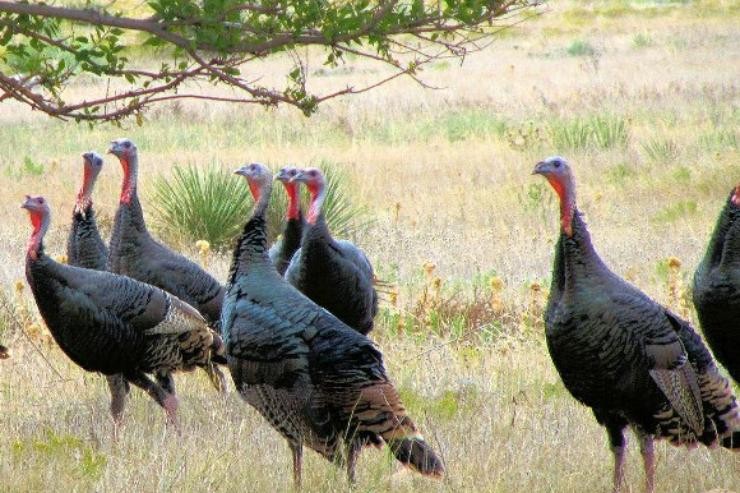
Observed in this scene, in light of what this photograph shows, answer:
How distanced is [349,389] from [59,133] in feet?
50.6

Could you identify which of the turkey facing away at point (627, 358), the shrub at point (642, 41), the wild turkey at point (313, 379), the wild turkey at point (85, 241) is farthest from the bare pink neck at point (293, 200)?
the shrub at point (642, 41)

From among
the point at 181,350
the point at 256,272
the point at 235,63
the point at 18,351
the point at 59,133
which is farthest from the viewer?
the point at 59,133

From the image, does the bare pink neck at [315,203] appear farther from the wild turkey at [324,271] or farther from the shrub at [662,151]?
the shrub at [662,151]

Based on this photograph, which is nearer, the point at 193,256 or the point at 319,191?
the point at 319,191

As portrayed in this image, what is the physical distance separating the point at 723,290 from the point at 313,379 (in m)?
1.84

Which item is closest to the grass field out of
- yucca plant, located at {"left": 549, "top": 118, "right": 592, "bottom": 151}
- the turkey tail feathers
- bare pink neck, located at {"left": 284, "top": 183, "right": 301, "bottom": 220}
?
yucca plant, located at {"left": 549, "top": 118, "right": 592, "bottom": 151}

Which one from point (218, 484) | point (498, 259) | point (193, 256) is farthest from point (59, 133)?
point (218, 484)

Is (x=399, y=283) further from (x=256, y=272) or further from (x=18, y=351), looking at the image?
(x=256, y=272)

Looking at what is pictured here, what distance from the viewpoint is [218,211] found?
1098 cm

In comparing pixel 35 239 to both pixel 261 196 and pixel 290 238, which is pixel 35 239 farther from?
pixel 290 238

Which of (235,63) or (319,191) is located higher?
(235,63)

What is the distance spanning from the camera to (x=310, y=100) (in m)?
4.21

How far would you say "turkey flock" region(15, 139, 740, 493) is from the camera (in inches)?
181

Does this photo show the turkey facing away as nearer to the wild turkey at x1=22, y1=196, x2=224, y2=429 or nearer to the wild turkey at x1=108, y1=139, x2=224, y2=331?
the wild turkey at x1=22, y1=196, x2=224, y2=429
